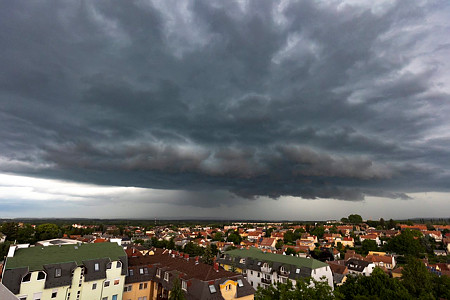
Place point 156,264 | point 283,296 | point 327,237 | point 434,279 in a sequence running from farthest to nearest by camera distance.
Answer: point 327,237, point 434,279, point 156,264, point 283,296

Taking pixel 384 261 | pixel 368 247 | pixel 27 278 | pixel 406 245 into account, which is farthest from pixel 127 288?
pixel 406 245

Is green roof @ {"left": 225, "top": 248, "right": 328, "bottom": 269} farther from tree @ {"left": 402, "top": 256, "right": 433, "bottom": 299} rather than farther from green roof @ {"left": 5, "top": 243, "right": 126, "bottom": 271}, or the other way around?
green roof @ {"left": 5, "top": 243, "right": 126, "bottom": 271}

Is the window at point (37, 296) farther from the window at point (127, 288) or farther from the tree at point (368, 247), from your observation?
the tree at point (368, 247)

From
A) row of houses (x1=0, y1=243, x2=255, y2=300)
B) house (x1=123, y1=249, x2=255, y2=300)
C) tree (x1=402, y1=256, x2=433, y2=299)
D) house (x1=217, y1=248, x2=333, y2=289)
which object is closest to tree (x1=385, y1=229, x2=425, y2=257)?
tree (x1=402, y1=256, x2=433, y2=299)

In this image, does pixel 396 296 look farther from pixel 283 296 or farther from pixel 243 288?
pixel 283 296

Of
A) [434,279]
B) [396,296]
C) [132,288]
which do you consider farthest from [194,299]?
[434,279]

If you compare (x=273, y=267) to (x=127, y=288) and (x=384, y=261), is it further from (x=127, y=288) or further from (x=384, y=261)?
(x=384, y=261)
